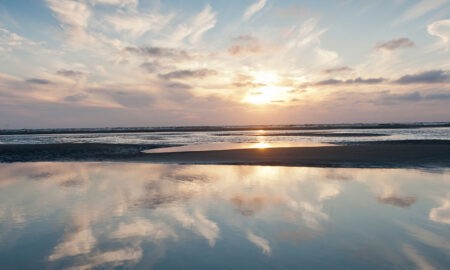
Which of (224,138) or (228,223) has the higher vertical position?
(228,223)

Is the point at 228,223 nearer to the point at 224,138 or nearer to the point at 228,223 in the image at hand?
the point at 228,223

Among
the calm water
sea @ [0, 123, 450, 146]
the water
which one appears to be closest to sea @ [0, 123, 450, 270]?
Result: the calm water

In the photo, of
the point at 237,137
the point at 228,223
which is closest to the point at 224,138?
the point at 237,137

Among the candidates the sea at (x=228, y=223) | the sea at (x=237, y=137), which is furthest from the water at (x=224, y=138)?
the sea at (x=228, y=223)

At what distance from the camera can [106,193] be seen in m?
13.8

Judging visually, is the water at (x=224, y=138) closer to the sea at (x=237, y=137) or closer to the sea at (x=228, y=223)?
the sea at (x=237, y=137)

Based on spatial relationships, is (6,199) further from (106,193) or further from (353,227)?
(353,227)

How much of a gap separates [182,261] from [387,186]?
10877 millimetres

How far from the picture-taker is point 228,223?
9.28 m

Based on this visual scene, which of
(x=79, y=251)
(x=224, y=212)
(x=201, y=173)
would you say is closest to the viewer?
(x=79, y=251)

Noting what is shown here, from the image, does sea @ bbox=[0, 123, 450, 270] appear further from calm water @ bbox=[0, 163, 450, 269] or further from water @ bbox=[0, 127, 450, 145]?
water @ bbox=[0, 127, 450, 145]

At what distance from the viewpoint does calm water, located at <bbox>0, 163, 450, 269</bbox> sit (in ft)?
22.4

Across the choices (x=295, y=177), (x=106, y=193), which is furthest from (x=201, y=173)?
(x=106, y=193)

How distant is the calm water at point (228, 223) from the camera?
269 inches
